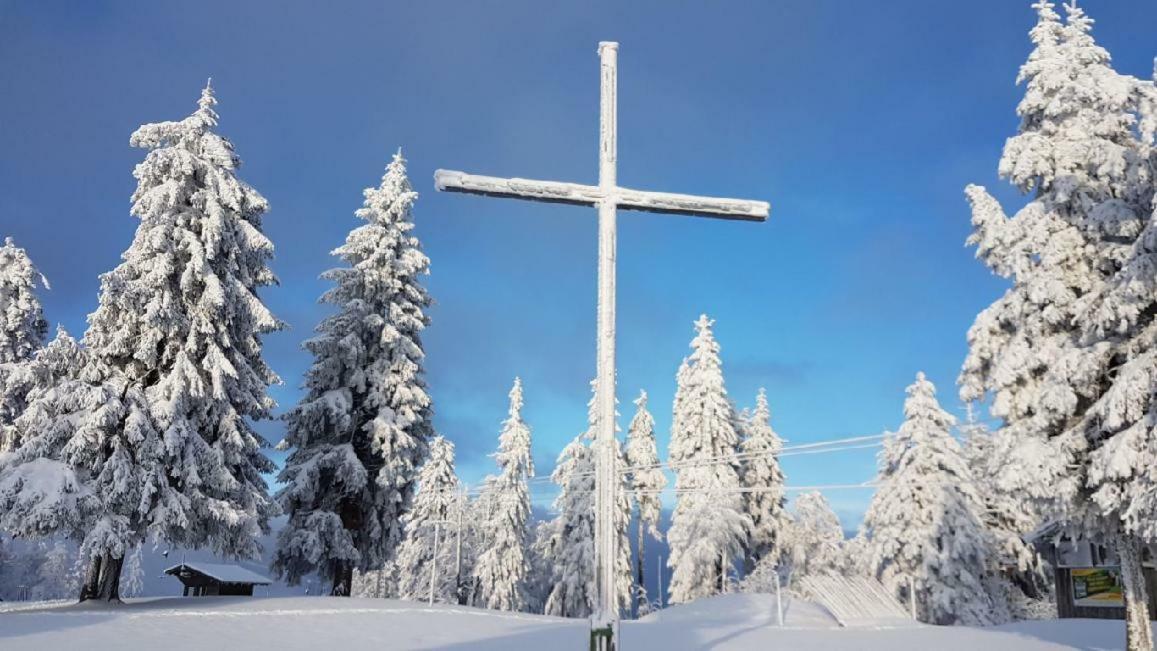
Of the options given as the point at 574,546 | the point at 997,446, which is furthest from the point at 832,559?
the point at 997,446

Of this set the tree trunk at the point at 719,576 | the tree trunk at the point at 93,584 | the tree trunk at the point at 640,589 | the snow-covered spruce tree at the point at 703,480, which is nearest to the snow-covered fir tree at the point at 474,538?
the tree trunk at the point at 640,589

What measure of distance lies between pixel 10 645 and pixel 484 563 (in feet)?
121

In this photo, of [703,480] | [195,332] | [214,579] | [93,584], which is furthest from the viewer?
[703,480]

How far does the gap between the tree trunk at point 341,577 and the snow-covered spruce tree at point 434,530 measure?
2694 cm

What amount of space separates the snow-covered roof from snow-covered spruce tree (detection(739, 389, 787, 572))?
28.2 metres

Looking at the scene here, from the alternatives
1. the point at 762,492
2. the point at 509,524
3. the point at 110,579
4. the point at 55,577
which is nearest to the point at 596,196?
the point at 110,579

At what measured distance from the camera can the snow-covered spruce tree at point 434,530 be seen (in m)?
54.0

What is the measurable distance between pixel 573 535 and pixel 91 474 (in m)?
31.5

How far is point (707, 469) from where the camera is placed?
148 feet

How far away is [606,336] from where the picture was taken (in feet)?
29.5

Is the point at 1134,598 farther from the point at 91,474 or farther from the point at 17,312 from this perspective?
the point at 17,312

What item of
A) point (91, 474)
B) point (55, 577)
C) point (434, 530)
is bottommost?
point (55, 577)

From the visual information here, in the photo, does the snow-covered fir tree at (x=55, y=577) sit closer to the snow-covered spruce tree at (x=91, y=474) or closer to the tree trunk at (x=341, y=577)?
the tree trunk at (x=341, y=577)

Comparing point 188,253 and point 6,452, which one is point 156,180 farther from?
point 6,452
